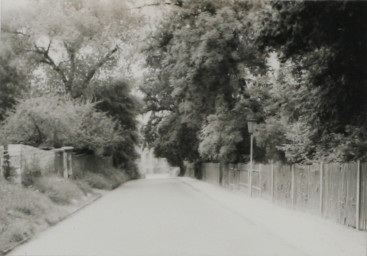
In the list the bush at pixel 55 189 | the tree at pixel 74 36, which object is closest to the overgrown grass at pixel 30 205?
the bush at pixel 55 189

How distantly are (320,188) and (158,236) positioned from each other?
18.5 feet

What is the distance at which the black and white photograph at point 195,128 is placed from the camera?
1018 cm

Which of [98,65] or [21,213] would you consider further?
[98,65]

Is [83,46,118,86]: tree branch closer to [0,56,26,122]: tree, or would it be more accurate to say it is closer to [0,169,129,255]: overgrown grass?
[0,56,26,122]: tree

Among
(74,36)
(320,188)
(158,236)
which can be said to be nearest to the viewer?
(158,236)

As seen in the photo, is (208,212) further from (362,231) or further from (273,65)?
(273,65)

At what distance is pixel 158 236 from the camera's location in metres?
10.6

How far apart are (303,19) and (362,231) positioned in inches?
205

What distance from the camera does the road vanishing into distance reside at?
8961mm

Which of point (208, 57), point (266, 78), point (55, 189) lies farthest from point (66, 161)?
point (266, 78)

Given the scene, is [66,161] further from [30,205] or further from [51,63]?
[51,63]

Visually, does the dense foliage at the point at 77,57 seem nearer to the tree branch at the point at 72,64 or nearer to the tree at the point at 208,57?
the tree branch at the point at 72,64

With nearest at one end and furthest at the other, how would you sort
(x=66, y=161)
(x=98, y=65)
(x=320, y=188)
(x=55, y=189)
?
(x=320, y=188) < (x=55, y=189) < (x=66, y=161) < (x=98, y=65)

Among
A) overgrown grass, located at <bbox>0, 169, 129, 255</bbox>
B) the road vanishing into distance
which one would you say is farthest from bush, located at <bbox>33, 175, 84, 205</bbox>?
the road vanishing into distance
